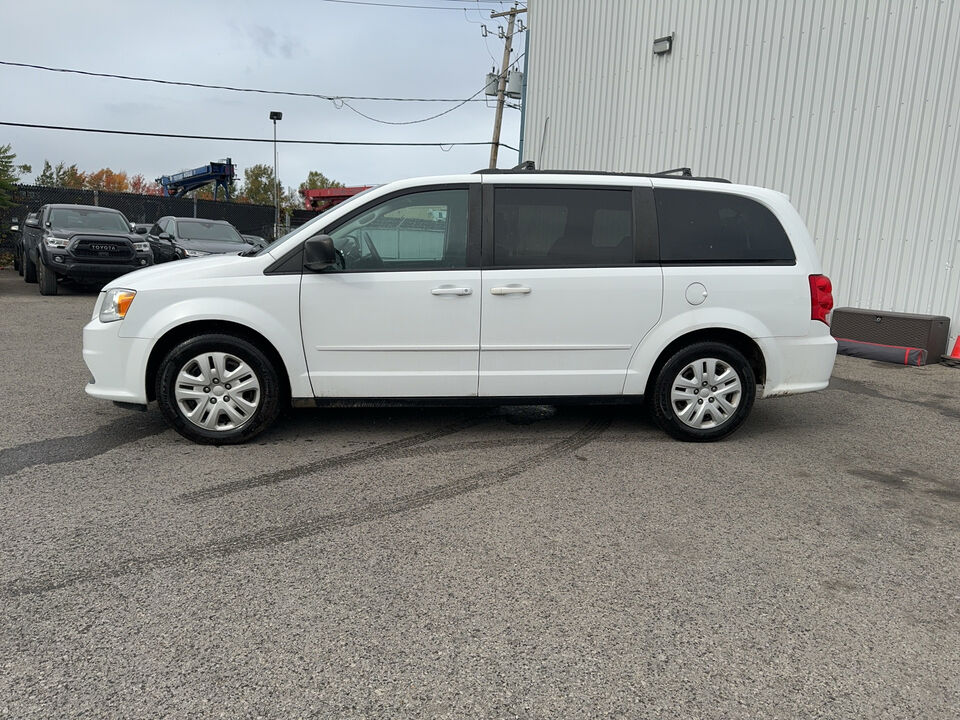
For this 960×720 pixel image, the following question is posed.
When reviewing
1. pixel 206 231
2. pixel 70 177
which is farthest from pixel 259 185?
pixel 206 231

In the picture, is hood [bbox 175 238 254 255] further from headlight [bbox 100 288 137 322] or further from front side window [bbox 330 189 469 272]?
front side window [bbox 330 189 469 272]

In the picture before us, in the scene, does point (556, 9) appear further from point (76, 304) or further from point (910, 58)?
point (76, 304)

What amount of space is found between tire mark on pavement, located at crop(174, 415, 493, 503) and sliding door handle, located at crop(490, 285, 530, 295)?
1.14m

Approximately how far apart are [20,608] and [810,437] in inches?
203

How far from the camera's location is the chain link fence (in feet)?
76.2

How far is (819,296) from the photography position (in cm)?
542

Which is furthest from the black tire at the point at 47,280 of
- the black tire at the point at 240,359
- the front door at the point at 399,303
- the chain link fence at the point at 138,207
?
the front door at the point at 399,303

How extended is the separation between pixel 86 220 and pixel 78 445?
12062 millimetres

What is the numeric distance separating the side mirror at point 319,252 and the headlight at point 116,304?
1.18 m

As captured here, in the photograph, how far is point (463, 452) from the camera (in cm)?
510

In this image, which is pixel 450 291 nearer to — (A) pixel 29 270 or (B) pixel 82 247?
(B) pixel 82 247

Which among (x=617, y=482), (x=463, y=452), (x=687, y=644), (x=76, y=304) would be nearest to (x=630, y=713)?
(x=687, y=644)

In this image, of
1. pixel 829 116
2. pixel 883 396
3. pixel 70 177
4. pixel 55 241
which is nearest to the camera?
pixel 883 396

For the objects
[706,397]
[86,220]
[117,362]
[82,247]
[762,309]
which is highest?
[86,220]
